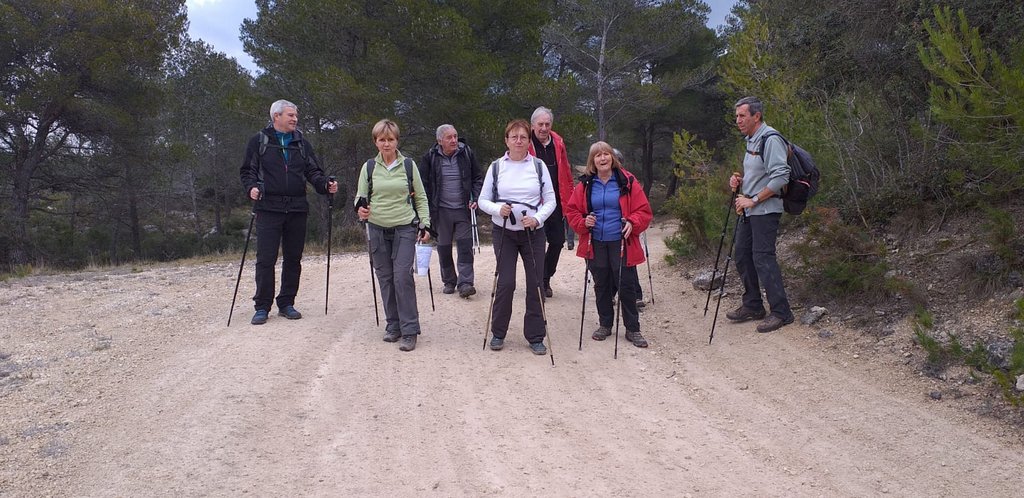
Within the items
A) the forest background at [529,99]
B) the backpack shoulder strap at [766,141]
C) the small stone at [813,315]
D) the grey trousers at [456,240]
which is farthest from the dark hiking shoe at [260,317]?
the forest background at [529,99]

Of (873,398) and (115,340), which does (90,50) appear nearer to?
(115,340)

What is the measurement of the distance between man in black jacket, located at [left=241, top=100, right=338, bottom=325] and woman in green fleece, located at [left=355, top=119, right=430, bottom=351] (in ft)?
2.03

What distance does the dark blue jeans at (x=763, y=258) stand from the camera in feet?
19.7

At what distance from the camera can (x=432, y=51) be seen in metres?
16.6

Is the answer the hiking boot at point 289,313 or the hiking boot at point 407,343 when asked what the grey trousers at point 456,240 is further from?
the hiking boot at point 407,343

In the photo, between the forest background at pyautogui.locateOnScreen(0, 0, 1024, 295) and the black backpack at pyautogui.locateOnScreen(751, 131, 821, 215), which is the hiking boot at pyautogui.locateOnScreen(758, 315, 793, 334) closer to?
the forest background at pyautogui.locateOnScreen(0, 0, 1024, 295)

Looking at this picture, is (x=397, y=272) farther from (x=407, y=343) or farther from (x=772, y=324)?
(x=772, y=324)

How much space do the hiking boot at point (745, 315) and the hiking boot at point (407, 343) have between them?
305 cm

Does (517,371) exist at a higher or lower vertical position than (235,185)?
lower

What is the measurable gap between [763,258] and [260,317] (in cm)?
484

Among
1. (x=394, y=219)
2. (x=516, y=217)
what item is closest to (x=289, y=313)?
(x=394, y=219)

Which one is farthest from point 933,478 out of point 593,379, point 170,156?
point 170,156

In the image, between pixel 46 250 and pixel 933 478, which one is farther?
pixel 46 250

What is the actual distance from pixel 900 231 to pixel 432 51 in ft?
39.9
